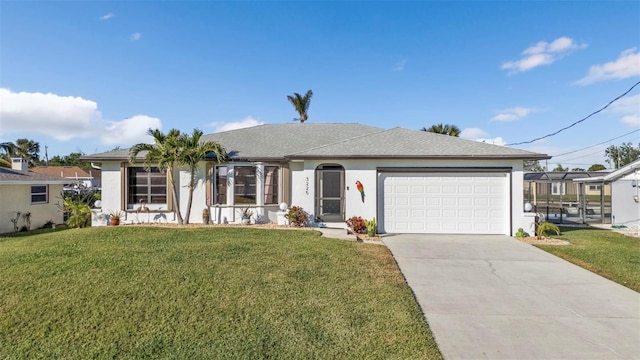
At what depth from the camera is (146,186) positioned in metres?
12.9

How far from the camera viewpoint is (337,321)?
4.29 meters

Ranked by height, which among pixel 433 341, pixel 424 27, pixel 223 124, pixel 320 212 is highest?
pixel 424 27

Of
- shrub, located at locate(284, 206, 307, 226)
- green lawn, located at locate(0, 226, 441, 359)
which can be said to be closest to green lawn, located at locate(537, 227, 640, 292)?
green lawn, located at locate(0, 226, 441, 359)

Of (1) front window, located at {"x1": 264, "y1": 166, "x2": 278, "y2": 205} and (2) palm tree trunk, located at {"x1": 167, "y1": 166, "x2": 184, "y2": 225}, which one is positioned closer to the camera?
(2) palm tree trunk, located at {"x1": 167, "y1": 166, "x2": 184, "y2": 225}

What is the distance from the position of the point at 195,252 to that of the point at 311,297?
4.00 meters

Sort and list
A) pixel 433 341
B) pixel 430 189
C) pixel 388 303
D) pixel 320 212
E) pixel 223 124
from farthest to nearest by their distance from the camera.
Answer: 1. pixel 223 124
2. pixel 320 212
3. pixel 430 189
4. pixel 388 303
5. pixel 433 341

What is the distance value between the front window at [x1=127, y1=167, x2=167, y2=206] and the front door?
6.82 meters

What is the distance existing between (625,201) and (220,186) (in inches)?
774

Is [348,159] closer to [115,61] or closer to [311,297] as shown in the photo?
[311,297]

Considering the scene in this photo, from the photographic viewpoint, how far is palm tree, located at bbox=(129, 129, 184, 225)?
38.5ft

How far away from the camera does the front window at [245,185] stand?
1277 centimetres

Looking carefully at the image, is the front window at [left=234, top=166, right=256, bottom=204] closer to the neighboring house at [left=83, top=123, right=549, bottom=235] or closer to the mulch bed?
the neighboring house at [left=83, top=123, right=549, bottom=235]

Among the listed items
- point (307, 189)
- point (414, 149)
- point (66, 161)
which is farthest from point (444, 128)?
point (66, 161)

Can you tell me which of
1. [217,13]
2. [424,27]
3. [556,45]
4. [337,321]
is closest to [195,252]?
[337,321]
